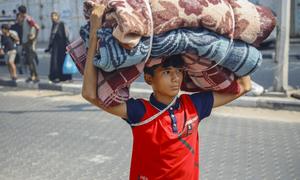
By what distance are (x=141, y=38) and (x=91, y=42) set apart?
9.5 inches

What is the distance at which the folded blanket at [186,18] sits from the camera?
1852mm

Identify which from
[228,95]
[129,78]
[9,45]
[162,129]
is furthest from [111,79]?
[9,45]

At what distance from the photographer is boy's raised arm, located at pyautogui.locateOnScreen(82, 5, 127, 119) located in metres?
1.97

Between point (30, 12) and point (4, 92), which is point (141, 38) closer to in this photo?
point (4, 92)

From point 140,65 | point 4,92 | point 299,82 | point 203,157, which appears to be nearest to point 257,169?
point 203,157

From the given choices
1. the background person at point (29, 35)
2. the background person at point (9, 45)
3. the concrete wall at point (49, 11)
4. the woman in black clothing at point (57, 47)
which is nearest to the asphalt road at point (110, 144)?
the woman in black clothing at point (57, 47)

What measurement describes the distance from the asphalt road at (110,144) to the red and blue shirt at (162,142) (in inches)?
88.7

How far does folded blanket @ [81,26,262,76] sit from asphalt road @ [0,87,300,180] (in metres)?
2.47

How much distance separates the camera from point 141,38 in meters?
1.90

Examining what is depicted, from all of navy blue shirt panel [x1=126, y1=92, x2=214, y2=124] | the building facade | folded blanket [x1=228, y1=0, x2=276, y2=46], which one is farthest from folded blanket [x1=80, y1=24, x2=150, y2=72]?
the building facade

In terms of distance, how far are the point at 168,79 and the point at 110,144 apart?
3478mm

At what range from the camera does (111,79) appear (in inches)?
79.7

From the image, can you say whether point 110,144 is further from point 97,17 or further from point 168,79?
point 97,17

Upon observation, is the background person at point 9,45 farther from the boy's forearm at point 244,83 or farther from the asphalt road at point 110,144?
the boy's forearm at point 244,83
